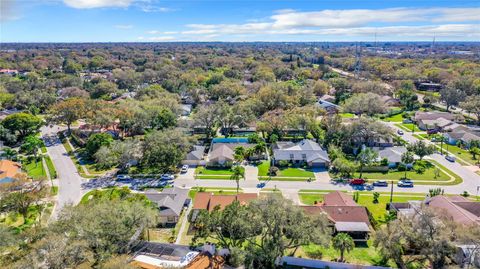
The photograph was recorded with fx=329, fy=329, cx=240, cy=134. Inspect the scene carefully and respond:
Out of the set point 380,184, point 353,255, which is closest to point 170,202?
point 353,255

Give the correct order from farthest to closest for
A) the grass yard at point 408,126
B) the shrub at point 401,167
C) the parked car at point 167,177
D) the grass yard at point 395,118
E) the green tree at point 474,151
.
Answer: the grass yard at point 395,118, the grass yard at point 408,126, the green tree at point 474,151, the shrub at point 401,167, the parked car at point 167,177

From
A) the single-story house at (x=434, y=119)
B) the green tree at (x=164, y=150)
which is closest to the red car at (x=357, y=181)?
the green tree at (x=164, y=150)

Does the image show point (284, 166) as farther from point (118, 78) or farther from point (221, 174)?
point (118, 78)

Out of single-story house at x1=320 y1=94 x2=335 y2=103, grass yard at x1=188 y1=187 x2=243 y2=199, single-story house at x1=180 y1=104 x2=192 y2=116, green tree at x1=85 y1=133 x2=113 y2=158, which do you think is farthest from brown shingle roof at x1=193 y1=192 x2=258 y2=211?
single-story house at x1=320 y1=94 x2=335 y2=103

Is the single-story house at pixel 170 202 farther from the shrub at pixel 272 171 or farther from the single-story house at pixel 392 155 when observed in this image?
the single-story house at pixel 392 155

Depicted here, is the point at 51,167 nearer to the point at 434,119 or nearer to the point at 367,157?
the point at 367,157

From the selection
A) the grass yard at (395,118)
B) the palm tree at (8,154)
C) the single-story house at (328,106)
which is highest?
the single-story house at (328,106)
